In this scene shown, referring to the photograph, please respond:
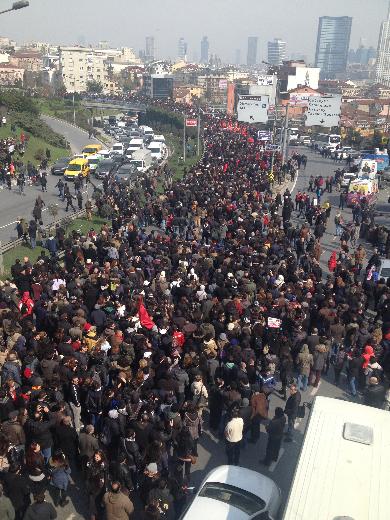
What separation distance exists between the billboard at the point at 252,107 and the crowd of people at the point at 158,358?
35807mm

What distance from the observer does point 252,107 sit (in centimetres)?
5238

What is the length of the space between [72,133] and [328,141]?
30413mm

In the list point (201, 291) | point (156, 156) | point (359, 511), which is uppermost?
point (359, 511)

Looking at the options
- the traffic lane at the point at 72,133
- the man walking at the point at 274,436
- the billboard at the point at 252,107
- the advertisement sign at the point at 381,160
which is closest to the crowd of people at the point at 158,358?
the man walking at the point at 274,436

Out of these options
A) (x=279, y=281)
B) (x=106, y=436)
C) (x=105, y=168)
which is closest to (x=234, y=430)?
(x=106, y=436)

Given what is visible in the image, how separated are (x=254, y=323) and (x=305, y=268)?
5.71m

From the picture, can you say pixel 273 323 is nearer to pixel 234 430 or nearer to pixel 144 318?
pixel 144 318

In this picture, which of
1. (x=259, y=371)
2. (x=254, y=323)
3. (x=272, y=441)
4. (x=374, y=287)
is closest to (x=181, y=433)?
(x=272, y=441)

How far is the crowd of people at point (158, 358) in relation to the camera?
8016 millimetres

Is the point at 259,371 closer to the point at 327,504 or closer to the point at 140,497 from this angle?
the point at 140,497

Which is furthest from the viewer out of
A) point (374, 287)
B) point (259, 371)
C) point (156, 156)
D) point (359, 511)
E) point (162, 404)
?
point (156, 156)

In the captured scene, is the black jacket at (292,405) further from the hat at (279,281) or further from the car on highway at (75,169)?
the car on highway at (75,169)

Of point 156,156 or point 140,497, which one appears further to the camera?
point 156,156

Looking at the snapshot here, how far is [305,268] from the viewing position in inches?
683
